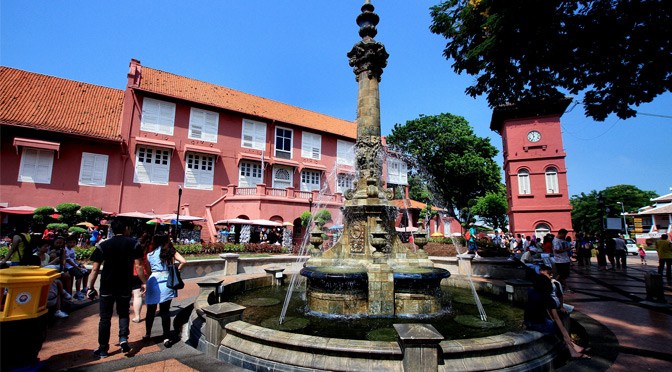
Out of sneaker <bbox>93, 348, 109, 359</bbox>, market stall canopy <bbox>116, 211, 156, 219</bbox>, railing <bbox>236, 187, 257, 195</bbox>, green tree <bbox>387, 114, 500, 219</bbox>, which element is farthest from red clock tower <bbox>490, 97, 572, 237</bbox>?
sneaker <bbox>93, 348, 109, 359</bbox>

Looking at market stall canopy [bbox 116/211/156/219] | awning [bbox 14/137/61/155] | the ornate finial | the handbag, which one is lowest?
the handbag

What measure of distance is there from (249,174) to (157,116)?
811 centimetres

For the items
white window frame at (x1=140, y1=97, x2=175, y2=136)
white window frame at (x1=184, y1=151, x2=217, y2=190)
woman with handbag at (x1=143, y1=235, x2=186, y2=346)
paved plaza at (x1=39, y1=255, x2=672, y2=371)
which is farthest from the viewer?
white window frame at (x1=184, y1=151, x2=217, y2=190)

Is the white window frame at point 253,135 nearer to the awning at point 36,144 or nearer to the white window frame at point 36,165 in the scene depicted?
the awning at point 36,144

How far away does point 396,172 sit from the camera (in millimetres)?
38531

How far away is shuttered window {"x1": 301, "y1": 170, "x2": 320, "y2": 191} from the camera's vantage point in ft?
97.5

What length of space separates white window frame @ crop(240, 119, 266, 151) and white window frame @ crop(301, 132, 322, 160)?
395 cm

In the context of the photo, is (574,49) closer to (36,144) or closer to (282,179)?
(282,179)

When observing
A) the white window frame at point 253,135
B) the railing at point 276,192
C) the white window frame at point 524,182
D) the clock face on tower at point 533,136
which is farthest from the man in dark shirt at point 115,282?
the clock face on tower at point 533,136

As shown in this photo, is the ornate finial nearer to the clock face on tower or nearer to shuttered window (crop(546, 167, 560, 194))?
the clock face on tower

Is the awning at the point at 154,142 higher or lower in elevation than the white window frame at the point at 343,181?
higher

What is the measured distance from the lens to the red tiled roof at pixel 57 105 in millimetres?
19891

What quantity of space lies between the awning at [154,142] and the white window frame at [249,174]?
546 cm

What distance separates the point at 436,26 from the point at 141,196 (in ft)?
71.0
